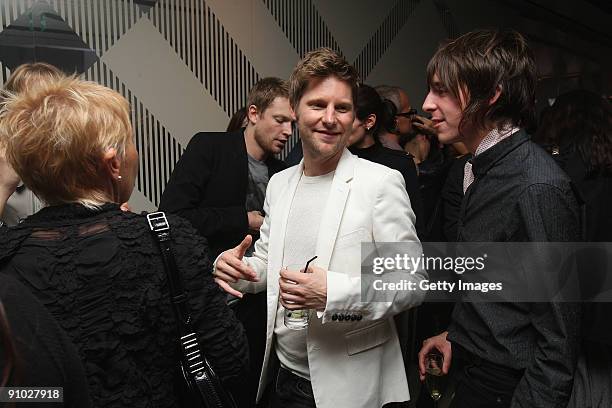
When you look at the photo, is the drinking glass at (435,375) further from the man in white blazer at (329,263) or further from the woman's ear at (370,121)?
the woman's ear at (370,121)

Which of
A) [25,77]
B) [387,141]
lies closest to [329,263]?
[25,77]

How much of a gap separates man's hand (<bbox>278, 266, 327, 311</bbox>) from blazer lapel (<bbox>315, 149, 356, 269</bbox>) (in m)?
0.12

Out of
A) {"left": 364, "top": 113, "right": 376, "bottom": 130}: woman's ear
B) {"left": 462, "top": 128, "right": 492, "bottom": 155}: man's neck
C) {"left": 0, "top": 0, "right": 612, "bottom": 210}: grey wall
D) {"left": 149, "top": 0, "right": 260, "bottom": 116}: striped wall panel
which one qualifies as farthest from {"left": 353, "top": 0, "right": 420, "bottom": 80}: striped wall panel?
{"left": 462, "top": 128, "right": 492, "bottom": 155}: man's neck

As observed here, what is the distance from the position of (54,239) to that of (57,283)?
89 mm

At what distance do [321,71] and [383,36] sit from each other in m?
3.47

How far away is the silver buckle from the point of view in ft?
3.60

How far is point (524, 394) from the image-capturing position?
1.25 meters

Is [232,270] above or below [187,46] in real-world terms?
below

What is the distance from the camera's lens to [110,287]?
1036 mm

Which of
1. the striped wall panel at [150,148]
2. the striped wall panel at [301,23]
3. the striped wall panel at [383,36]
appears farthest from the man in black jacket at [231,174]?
the striped wall panel at [383,36]

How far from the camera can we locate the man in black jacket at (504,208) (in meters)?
1.23

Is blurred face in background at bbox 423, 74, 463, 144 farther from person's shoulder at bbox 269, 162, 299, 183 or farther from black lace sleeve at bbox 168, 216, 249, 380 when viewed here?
black lace sleeve at bbox 168, 216, 249, 380

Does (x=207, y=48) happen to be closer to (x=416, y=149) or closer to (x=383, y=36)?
(x=416, y=149)

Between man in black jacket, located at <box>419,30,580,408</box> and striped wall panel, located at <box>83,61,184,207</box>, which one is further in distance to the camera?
striped wall panel, located at <box>83,61,184,207</box>
